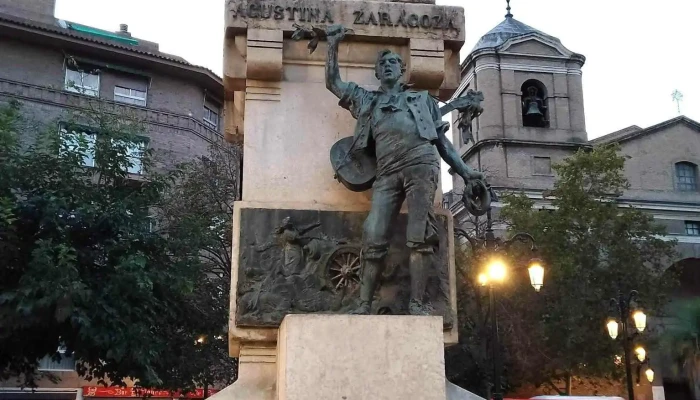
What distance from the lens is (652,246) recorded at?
32094 millimetres

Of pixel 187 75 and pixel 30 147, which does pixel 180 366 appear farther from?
pixel 187 75

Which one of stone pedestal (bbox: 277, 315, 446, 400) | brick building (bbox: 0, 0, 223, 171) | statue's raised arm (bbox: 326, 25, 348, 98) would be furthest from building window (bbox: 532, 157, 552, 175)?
stone pedestal (bbox: 277, 315, 446, 400)

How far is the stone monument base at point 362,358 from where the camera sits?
221 inches

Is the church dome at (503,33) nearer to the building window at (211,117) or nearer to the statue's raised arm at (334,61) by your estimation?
the building window at (211,117)

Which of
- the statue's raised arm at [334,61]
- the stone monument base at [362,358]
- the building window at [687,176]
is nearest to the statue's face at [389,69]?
the statue's raised arm at [334,61]

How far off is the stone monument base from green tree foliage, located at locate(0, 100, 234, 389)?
10.1 m

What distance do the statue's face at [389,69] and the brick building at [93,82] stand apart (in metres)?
24.1

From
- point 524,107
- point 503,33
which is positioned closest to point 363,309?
point 524,107

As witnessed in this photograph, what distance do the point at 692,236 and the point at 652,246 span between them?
16.4 metres

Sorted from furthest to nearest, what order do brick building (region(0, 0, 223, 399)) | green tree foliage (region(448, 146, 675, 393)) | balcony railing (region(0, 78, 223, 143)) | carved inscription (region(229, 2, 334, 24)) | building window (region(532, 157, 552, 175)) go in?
building window (region(532, 157, 552, 175)), balcony railing (region(0, 78, 223, 143)), brick building (region(0, 0, 223, 399)), green tree foliage (region(448, 146, 675, 393)), carved inscription (region(229, 2, 334, 24))

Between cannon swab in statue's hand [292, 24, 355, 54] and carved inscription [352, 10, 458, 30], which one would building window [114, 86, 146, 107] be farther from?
cannon swab in statue's hand [292, 24, 355, 54]

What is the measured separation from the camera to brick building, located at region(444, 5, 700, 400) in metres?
45.7

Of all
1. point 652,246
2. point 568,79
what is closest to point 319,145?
point 652,246

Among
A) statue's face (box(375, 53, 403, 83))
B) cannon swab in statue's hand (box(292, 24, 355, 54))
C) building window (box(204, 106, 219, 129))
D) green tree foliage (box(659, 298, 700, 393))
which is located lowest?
green tree foliage (box(659, 298, 700, 393))
